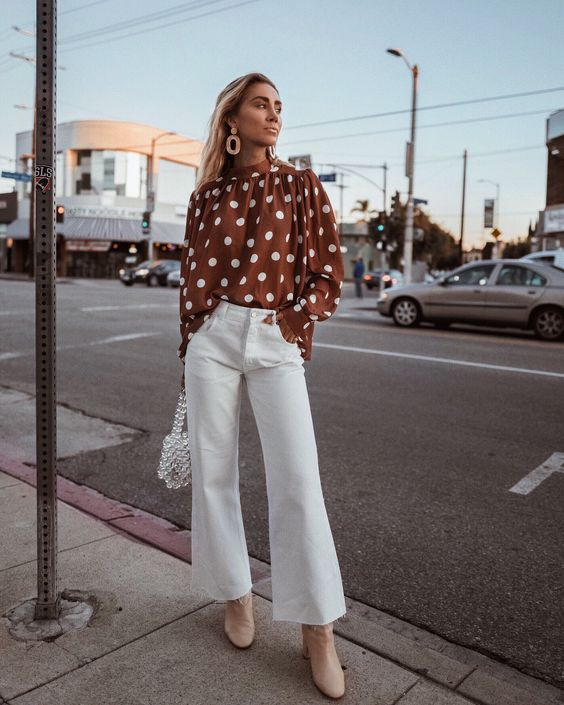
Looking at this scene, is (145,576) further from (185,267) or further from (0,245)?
(0,245)

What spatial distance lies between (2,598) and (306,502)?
1358 mm

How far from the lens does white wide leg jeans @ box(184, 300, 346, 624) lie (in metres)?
2.33

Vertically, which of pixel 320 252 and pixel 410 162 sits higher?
pixel 410 162

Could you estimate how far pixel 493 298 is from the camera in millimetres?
13375

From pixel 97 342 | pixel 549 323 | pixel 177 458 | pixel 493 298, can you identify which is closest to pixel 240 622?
pixel 177 458

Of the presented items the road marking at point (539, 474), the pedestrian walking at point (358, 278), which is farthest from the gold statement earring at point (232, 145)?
the pedestrian walking at point (358, 278)

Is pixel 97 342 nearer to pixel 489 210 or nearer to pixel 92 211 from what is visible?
pixel 489 210

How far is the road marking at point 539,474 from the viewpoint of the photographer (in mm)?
4527

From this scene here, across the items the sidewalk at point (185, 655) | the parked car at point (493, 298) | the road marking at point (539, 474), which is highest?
the parked car at point (493, 298)

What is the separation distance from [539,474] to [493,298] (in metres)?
9.05

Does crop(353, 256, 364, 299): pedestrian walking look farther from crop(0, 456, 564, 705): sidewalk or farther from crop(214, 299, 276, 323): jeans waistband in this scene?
crop(214, 299, 276, 323): jeans waistband

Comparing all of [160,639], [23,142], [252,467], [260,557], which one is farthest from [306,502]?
[23,142]

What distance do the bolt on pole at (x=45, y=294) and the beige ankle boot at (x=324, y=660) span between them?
974mm

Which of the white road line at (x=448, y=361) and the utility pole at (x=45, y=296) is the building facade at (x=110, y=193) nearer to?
the white road line at (x=448, y=361)
